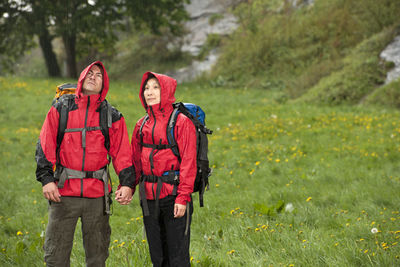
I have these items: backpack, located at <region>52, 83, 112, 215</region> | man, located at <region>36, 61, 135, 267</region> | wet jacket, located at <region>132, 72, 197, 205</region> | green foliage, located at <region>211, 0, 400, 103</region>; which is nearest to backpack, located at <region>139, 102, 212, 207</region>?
wet jacket, located at <region>132, 72, 197, 205</region>

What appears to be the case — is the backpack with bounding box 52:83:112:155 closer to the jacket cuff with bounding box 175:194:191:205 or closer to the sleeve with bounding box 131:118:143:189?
the sleeve with bounding box 131:118:143:189

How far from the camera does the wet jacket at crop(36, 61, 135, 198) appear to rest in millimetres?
2771

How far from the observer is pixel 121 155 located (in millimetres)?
2996

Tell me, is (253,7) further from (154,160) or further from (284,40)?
(154,160)

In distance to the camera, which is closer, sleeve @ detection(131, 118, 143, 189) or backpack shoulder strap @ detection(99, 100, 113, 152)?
backpack shoulder strap @ detection(99, 100, 113, 152)

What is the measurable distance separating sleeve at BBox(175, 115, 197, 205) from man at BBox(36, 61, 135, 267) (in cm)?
45

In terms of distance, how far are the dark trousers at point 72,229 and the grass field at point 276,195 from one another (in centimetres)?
66

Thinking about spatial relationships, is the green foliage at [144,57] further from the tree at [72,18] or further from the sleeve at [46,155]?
the sleeve at [46,155]

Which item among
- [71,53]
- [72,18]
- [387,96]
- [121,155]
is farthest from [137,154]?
[71,53]

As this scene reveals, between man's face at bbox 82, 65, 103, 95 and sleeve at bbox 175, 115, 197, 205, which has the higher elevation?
man's face at bbox 82, 65, 103, 95

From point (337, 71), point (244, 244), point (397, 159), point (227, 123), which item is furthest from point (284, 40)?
point (244, 244)

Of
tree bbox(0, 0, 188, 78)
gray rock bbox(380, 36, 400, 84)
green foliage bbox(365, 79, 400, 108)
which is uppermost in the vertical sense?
tree bbox(0, 0, 188, 78)

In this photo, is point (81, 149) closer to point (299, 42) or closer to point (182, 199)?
point (182, 199)

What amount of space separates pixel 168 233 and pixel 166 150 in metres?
0.70
